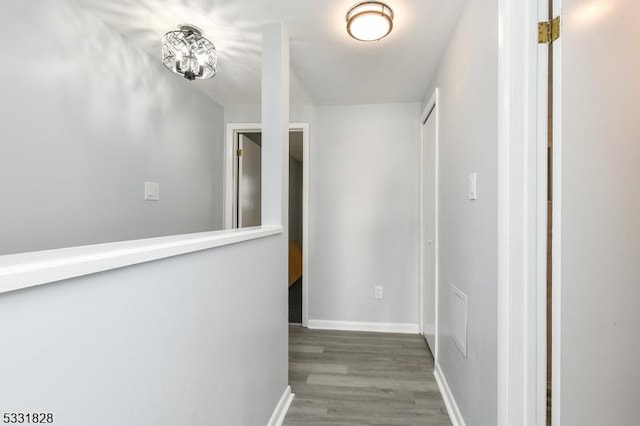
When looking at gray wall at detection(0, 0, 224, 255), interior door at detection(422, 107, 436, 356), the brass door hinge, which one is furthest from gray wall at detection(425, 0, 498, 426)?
gray wall at detection(0, 0, 224, 255)

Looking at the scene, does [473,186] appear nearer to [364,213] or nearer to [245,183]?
[364,213]

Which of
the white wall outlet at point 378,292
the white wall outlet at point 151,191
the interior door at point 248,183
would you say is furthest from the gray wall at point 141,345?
the interior door at point 248,183

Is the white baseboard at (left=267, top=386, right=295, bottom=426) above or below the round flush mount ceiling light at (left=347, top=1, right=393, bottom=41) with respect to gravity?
below

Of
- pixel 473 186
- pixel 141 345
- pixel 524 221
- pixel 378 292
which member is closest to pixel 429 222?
pixel 378 292

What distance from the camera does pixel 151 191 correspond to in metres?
2.12

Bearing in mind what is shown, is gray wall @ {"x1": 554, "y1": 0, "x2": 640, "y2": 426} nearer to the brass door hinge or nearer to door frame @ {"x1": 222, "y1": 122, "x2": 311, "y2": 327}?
the brass door hinge

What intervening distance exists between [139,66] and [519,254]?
95.4 inches

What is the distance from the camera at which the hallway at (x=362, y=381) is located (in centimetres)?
170

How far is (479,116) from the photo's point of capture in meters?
1.37

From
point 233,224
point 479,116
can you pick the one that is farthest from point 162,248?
point 233,224

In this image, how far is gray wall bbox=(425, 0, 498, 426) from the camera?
122cm

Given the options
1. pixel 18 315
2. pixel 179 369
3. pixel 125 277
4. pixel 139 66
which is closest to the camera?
pixel 18 315

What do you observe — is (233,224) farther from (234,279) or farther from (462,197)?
(462,197)

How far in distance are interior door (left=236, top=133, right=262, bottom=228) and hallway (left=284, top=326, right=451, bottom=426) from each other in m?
1.35
